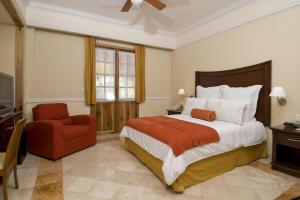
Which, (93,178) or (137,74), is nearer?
(93,178)

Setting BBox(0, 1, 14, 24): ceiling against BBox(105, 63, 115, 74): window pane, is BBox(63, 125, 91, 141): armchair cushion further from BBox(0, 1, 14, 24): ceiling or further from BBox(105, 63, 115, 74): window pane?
BBox(0, 1, 14, 24): ceiling

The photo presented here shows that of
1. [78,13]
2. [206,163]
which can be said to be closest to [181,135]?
[206,163]

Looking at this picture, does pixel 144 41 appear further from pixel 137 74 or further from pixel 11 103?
pixel 11 103

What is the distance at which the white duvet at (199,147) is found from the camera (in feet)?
6.34

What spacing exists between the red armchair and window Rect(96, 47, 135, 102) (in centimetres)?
107

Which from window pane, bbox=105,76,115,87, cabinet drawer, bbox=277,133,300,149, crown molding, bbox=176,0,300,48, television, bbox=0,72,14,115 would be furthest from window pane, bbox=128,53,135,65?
cabinet drawer, bbox=277,133,300,149

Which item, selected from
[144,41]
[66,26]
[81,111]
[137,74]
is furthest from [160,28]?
[81,111]

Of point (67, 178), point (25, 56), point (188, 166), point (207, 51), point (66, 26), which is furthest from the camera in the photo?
point (207, 51)

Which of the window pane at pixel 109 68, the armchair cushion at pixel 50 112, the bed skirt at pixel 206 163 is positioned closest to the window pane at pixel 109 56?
the window pane at pixel 109 68

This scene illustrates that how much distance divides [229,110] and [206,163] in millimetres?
1058

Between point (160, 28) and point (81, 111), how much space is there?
295 centimetres

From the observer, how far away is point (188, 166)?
208 cm

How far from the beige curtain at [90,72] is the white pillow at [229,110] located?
8.79 ft

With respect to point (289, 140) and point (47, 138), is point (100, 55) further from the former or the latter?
point (289, 140)
